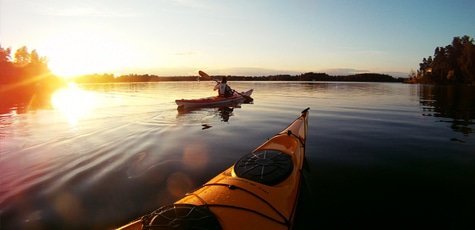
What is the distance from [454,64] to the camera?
97688 mm

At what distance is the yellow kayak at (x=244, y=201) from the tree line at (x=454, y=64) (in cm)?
10220

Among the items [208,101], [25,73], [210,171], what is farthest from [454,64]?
[25,73]

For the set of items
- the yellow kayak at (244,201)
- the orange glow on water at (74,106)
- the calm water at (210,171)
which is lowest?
the calm water at (210,171)

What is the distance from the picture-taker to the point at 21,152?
1160cm

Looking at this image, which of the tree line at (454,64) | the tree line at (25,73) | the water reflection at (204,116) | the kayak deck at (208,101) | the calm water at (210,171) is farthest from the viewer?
the tree line at (454,64)

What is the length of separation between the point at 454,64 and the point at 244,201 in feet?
382

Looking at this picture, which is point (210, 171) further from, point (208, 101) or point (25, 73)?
point (25, 73)

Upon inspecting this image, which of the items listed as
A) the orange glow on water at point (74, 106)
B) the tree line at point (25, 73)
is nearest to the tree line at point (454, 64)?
the orange glow on water at point (74, 106)

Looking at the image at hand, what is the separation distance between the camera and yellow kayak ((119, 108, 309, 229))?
14.9 feet

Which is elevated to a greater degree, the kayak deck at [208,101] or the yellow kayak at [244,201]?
the kayak deck at [208,101]

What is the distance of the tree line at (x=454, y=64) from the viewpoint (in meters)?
88.9

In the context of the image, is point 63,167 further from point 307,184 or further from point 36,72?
point 36,72

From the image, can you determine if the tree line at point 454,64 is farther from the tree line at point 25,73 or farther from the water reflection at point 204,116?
the tree line at point 25,73

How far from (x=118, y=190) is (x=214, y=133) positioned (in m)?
8.01
